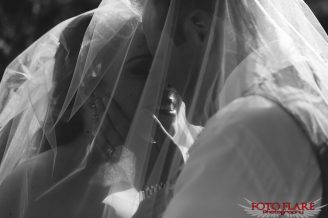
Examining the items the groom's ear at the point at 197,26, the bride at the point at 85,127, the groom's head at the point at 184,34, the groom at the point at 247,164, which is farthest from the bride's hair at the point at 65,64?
the groom at the point at 247,164

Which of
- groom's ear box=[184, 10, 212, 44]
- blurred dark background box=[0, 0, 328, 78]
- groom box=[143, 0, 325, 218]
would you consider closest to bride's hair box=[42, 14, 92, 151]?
groom's ear box=[184, 10, 212, 44]

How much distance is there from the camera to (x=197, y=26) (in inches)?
53.2

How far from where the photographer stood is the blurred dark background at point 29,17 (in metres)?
4.93

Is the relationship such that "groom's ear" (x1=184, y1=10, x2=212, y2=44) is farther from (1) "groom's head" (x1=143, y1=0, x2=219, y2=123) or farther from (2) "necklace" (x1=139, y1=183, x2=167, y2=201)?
(2) "necklace" (x1=139, y1=183, x2=167, y2=201)

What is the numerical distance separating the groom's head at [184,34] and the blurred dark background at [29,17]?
3586mm

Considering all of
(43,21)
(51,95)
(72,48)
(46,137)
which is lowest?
(43,21)

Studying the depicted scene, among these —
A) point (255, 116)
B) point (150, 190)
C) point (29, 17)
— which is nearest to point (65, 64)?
point (150, 190)

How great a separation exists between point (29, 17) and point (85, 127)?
3.40m

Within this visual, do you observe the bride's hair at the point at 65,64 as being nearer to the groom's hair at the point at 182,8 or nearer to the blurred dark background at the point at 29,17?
the groom's hair at the point at 182,8

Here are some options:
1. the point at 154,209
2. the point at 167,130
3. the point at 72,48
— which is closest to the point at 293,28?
the point at 167,130

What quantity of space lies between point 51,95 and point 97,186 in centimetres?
38

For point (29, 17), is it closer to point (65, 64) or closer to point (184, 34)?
point (65, 64)

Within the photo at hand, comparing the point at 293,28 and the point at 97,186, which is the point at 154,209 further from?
the point at 293,28

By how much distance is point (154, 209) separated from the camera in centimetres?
156
